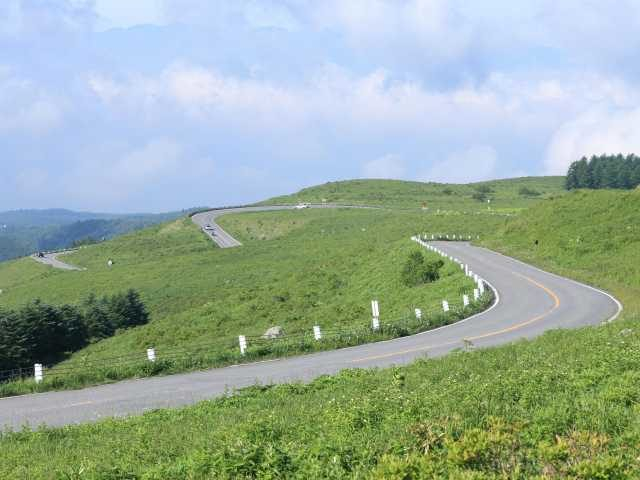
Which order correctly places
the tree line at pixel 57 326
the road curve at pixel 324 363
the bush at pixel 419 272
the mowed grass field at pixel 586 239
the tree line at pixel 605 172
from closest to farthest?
the road curve at pixel 324 363, the mowed grass field at pixel 586 239, the tree line at pixel 57 326, the bush at pixel 419 272, the tree line at pixel 605 172

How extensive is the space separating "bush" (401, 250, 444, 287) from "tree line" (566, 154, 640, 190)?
102 m

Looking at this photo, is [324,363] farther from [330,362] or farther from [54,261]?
[54,261]

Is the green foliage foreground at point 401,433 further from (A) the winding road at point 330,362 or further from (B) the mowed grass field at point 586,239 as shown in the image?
(B) the mowed grass field at point 586,239

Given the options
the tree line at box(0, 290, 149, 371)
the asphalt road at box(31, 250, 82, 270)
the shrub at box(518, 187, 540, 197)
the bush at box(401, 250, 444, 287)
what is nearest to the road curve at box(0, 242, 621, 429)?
the bush at box(401, 250, 444, 287)

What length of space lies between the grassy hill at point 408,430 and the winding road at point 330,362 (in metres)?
Result: 3.12

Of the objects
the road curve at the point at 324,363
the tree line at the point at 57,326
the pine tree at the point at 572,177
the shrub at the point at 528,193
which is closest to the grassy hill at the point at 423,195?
the shrub at the point at 528,193

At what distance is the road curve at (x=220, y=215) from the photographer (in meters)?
102

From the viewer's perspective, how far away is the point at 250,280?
6341 centimetres

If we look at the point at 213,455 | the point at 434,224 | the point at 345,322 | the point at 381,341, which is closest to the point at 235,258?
the point at 434,224

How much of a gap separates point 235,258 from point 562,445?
74422mm

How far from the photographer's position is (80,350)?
159ft

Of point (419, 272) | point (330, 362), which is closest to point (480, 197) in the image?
point (419, 272)

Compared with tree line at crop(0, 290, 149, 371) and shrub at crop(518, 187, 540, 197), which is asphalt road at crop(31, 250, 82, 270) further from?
shrub at crop(518, 187, 540, 197)

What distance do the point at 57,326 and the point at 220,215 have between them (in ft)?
283
